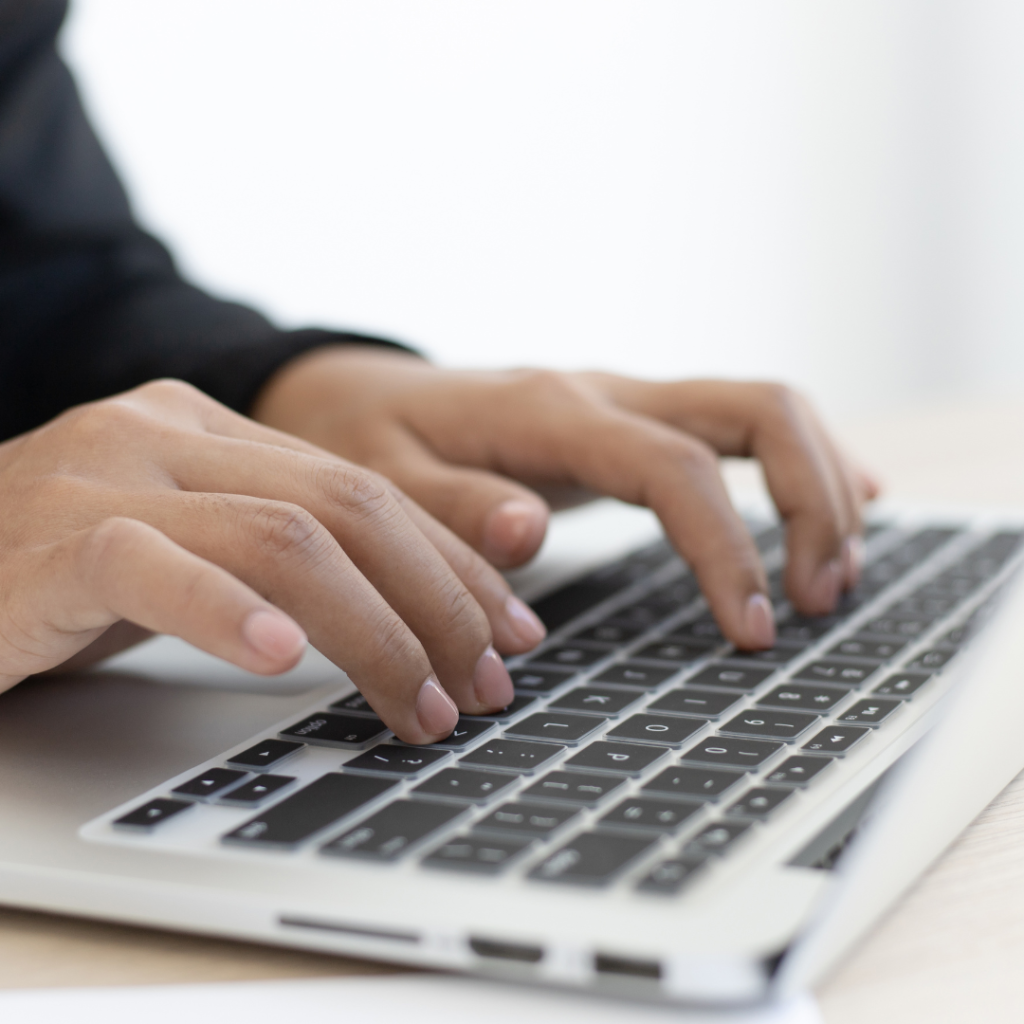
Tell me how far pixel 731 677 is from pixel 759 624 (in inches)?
2.3

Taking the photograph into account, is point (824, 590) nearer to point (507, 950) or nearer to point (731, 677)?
point (731, 677)

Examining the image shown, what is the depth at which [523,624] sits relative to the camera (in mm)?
545

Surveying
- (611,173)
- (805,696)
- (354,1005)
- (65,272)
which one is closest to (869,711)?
(805,696)

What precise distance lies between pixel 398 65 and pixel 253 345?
233 cm

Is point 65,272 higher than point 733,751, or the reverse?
point 65,272

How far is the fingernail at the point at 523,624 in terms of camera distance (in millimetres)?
542

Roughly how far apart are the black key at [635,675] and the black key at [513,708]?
45 millimetres

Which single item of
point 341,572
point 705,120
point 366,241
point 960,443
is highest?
point 705,120

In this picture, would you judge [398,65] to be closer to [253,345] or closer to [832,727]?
[253,345]

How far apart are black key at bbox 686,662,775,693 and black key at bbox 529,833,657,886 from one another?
0.18 metres

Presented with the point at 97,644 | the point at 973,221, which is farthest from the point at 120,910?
the point at 973,221

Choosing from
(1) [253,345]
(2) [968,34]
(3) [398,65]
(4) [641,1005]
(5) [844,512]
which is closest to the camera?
(4) [641,1005]

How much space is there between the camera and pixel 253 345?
88 cm

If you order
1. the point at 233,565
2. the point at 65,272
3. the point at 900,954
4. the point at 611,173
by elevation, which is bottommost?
the point at 900,954
